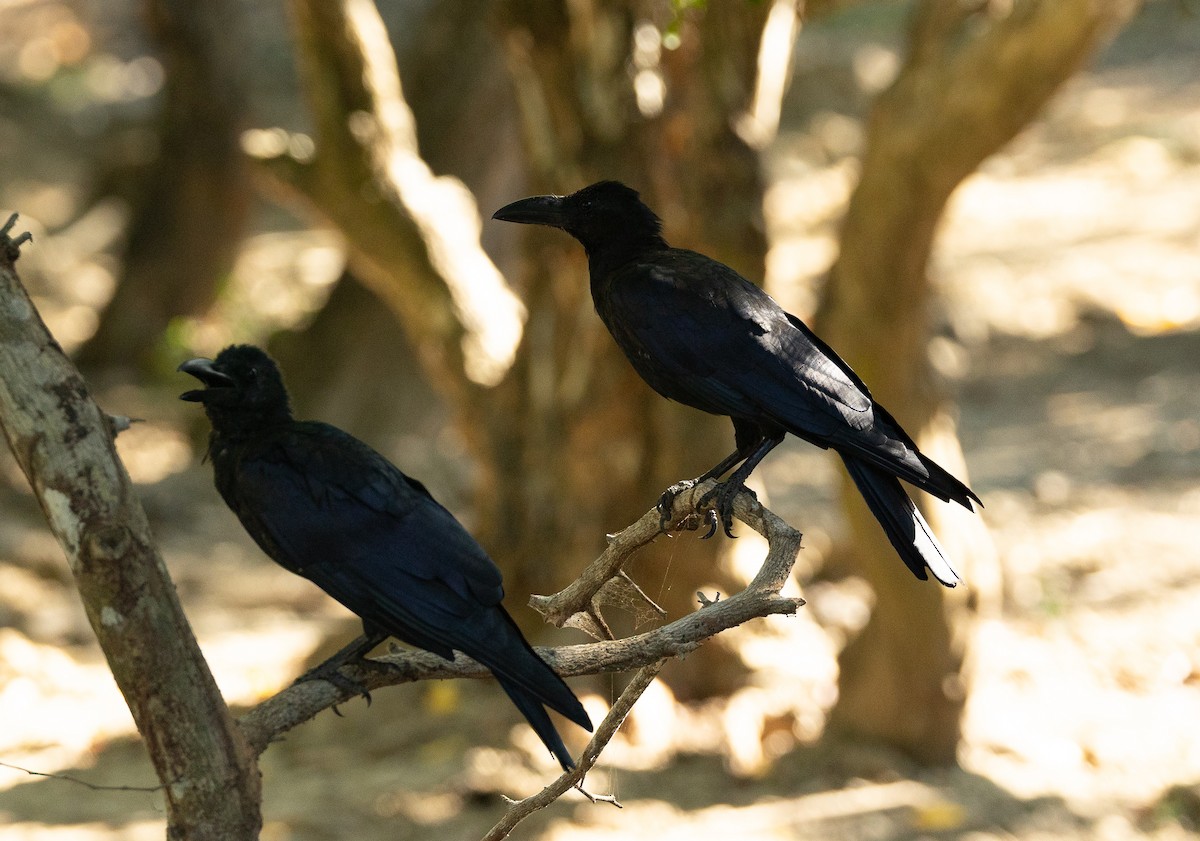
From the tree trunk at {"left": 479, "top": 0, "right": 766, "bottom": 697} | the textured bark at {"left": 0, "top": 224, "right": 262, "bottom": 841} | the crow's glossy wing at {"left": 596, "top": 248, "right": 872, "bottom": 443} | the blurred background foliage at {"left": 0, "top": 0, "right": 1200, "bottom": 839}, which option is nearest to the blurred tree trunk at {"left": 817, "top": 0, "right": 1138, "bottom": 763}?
the blurred background foliage at {"left": 0, "top": 0, "right": 1200, "bottom": 839}

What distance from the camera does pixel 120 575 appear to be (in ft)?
7.64

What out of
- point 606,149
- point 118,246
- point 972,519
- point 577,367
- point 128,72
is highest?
point 128,72

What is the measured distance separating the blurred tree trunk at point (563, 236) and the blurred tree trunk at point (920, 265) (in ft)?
1.49

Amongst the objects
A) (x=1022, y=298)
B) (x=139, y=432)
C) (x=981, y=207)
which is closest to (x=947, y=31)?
(x=1022, y=298)

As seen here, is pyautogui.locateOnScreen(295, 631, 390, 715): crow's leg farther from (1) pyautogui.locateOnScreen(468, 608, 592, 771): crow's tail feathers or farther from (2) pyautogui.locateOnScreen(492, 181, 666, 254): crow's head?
(2) pyautogui.locateOnScreen(492, 181, 666, 254): crow's head

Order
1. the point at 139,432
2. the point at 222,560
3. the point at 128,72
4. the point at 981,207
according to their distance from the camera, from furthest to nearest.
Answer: the point at 128,72, the point at 981,207, the point at 139,432, the point at 222,560

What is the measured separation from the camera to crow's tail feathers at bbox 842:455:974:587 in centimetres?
265

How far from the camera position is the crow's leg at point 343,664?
282 cm

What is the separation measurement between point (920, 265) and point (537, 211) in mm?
2642

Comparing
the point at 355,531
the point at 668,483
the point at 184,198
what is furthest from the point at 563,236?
the point at 184,198

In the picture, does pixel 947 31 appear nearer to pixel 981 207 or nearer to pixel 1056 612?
pixel 1056 612

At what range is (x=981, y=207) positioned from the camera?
12.9 m

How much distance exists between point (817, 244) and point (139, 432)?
5.62 meters

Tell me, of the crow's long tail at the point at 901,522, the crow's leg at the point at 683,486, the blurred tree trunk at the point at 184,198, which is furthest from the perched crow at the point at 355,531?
the blurred tree trunk at the point at 184,198
